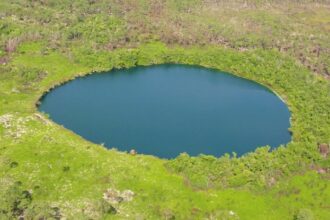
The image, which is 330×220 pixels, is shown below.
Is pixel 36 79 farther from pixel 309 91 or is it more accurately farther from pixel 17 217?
pixel 309 91

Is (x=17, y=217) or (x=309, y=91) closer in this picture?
(x=17, y=217)

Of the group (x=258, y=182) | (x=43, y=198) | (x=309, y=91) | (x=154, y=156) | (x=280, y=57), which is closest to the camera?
(x=43, y=198)

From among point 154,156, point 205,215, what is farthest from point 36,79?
point 205,215

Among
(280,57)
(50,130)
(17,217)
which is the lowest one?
(17,217)

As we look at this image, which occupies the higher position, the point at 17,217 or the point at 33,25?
the point at 33,25

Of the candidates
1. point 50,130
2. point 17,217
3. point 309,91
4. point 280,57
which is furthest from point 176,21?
point 17,217

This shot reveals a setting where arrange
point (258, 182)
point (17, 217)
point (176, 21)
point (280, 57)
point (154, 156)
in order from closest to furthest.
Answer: point (17, 217), point (258, 182), point (154, 156), point (280, 57), point (176, 21)
